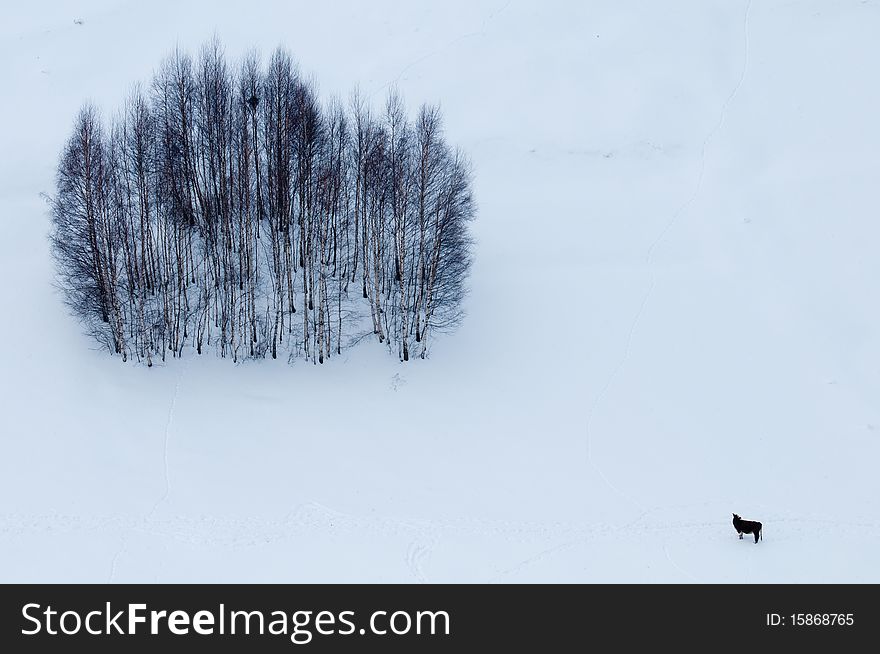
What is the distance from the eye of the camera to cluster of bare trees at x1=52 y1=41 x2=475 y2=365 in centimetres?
2995

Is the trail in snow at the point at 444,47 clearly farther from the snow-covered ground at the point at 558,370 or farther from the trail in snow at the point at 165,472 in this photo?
the trail in snow at the point at 165,472

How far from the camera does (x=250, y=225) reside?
3256 centimetres

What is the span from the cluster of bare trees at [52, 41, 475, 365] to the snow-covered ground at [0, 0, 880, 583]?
1394mm

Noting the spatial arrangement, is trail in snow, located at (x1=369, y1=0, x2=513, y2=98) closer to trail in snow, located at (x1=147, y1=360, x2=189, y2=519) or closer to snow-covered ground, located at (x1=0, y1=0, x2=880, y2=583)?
snow-covered ground, located at (x1=0, y1=0, x2=880, y2=583)

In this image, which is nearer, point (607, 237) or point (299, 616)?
point (299, 616)

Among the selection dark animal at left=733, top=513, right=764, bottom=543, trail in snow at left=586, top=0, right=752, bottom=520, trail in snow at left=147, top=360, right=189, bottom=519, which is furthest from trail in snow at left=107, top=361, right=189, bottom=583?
dark animal at left=733, top=513, right=764, bottom=543

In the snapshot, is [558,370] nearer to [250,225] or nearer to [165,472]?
[250,225]

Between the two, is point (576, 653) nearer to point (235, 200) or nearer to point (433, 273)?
point (433, 273)

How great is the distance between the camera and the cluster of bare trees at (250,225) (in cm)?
2995

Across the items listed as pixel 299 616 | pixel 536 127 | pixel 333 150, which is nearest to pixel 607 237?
pixel 536 127

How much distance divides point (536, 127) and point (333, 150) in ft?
46.7

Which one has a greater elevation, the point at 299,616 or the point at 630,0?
the point at 630,0

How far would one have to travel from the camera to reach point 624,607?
65.6 feet

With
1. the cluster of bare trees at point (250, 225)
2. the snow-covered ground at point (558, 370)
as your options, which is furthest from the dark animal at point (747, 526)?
the cluster of bare trees at point (250, 225)
